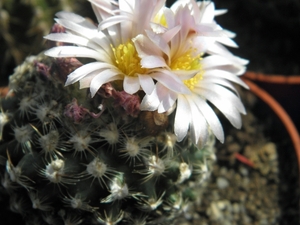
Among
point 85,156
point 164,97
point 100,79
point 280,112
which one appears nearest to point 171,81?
→ point 164,97

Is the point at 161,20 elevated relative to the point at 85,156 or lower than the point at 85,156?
elevated

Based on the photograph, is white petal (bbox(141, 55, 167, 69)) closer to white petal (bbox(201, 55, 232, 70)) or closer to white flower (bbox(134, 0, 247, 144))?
white flower (bbox(134, 0, 247, 144))

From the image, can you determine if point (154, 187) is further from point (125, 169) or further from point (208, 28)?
point (208, 28)

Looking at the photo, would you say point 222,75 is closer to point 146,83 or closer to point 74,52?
point 146,83

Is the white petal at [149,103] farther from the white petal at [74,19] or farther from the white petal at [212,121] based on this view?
the white petal at [74,19]

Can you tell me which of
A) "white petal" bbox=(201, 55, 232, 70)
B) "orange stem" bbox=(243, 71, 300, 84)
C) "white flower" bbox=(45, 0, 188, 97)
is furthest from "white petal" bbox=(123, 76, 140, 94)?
"orange stem" bbox=(243, 71, 300, 84)
